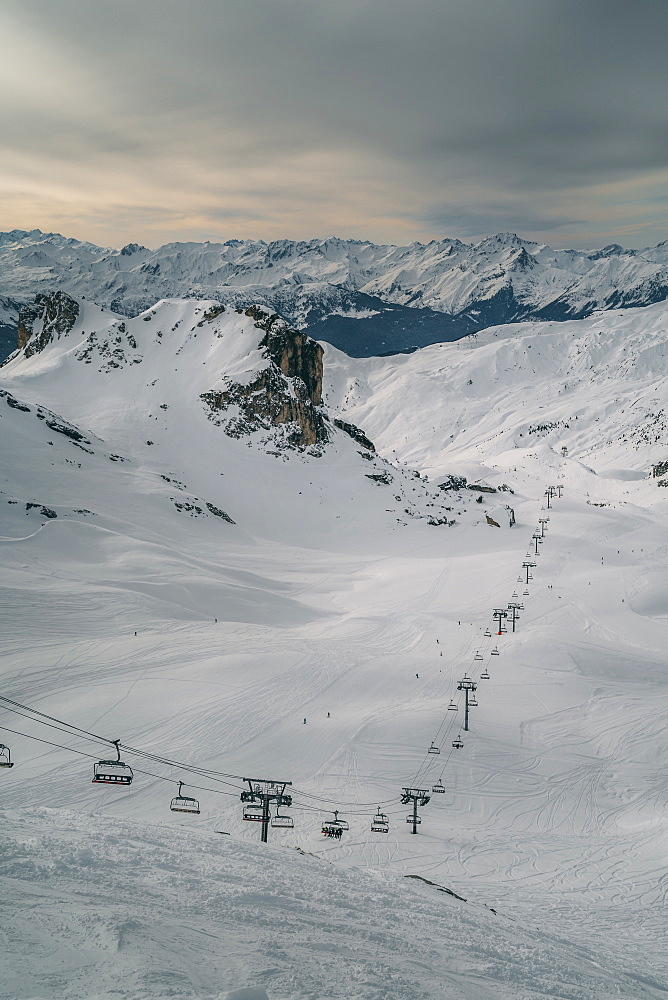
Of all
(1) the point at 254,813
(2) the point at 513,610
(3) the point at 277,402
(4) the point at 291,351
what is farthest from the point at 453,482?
(1) the point at 254,813

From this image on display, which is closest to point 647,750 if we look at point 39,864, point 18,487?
point 39,864

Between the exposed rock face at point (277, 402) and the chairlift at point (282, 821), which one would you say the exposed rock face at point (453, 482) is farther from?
the chairlift at point (282, 821)

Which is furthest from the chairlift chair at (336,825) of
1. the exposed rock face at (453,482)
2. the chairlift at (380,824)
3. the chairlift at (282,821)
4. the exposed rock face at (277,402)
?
the exposed rock face at (453,482)

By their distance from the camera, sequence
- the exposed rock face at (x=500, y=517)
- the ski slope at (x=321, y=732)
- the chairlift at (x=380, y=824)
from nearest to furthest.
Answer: the ski slope at (x=321, y=732) < the chairlift at (x=380, y=824) < the exposed rock face at (x=500, y=517)

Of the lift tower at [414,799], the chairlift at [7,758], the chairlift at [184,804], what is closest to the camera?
the chairlift at [7,758]

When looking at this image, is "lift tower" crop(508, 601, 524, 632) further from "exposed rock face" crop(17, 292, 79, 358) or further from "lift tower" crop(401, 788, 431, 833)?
→ "exposed rock face" crop(17, 292, 79, 358)

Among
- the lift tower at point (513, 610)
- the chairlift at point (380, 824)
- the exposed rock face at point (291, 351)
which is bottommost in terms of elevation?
the chairlift at point (380, 824)

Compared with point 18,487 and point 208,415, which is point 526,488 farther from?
point 18,487
